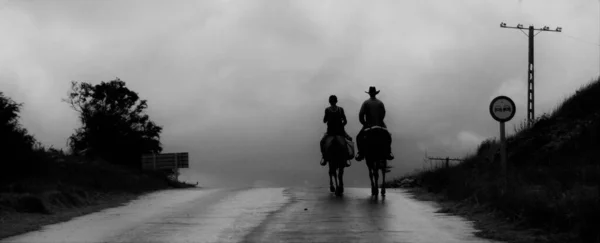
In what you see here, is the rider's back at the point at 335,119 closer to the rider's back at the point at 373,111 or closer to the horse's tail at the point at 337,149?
the horse's tail at the point at 337,149

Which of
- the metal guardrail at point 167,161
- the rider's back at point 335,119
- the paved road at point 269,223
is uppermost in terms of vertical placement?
the rider's back at point 335,119

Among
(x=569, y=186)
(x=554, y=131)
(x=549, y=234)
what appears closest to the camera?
(x=549, y=234)

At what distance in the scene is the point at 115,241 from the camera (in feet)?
38.2

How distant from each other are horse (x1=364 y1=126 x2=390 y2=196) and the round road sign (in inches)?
104

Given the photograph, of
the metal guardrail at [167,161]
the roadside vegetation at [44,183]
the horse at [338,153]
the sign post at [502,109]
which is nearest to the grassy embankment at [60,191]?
the roadside vegetation at [44,183]

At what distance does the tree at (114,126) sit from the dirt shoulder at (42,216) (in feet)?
146

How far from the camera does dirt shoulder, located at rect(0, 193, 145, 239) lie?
46.4 feet

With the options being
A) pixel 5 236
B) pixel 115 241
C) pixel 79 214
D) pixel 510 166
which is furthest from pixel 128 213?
pixel 510 166

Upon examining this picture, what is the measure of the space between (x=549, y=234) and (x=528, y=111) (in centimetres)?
3456

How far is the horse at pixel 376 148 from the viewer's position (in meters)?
19.5

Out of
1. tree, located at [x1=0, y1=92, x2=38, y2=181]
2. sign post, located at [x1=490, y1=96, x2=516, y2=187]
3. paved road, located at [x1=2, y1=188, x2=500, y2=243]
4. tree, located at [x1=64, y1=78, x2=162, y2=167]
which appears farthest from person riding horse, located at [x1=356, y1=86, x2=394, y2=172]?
tree, located at [x1=64, y1=78, x2=162, y2=167]

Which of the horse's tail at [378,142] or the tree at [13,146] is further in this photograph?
the tree at [13,146]

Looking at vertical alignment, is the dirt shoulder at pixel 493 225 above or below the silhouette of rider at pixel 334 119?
below

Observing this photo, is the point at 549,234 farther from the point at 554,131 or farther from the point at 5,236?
the point at 554,131
